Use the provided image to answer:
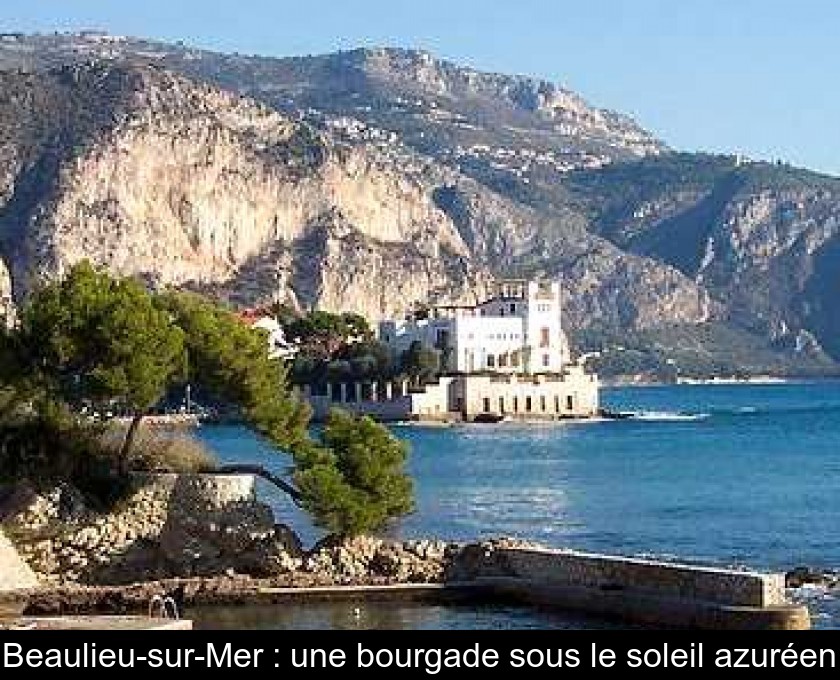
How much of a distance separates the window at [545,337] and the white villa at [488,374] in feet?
0.24

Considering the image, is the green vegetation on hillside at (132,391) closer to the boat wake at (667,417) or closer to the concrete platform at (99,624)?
the concrete platform at (99,624)

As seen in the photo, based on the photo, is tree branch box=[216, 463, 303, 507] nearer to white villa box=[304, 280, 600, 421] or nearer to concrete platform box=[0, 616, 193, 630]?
concrete platform box=[0, 616, 193, 630]

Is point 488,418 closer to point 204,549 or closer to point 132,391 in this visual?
point 132,391

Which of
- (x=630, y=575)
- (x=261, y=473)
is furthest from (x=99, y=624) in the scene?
(x=261, y=473)

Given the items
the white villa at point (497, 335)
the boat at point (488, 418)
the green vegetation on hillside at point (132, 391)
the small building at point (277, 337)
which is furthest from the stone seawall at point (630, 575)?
the small building at point (277, 337)

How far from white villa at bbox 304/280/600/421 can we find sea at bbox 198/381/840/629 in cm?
1542

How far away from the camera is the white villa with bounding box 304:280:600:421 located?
150500 mm

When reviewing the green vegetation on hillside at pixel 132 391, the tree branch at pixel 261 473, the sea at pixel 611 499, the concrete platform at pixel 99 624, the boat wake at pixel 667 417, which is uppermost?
the green vegetation on hillside at pixel 132 391

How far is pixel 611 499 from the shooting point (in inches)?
2881

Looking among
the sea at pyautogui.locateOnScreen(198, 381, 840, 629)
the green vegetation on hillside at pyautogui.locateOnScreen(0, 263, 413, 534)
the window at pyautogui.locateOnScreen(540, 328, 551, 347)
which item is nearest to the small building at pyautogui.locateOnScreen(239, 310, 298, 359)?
the window at pyautogui.locateOnScreen(540, 328, 551, 347)

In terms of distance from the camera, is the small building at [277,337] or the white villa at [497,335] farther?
the small building at [277,337]
